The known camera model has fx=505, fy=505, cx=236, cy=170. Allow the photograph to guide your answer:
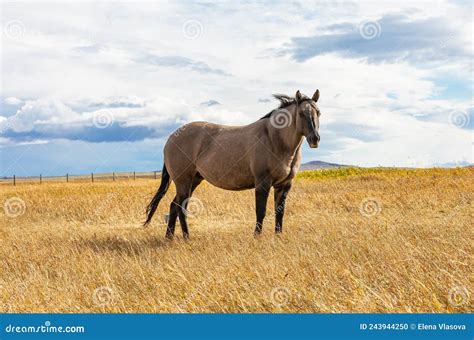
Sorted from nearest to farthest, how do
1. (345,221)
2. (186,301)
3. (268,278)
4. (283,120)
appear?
(186,301)
(268,278)
(283,120)
(345,221)

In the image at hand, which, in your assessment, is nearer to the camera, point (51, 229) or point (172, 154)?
point (172, 154)

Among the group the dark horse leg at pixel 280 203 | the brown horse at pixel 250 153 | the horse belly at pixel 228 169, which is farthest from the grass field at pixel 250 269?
the horse belly at pixel 228 169

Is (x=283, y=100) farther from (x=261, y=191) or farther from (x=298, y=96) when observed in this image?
(x=261, y=191)

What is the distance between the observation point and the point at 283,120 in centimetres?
1006

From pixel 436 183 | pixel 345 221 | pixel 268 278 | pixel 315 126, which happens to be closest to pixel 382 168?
pixel 436 183

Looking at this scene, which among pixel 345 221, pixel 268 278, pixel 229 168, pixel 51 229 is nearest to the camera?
pixel 268 278

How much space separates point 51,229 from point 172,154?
4453 millimetres

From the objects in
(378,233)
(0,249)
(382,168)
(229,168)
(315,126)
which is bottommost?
(382,168)

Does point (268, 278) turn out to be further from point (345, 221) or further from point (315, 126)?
point (345, 221)

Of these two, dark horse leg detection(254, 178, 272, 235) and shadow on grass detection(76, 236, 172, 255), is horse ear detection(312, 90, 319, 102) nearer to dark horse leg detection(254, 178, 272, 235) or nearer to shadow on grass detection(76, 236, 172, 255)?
dark horse leg detection(254, 178, 272, 235)

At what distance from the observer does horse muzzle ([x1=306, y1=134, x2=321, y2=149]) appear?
8.94 metres

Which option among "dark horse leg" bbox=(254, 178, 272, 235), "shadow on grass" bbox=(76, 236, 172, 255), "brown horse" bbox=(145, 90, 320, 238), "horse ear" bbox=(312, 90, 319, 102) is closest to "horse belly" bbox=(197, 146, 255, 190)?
"brown horse" bbox=(145, 90, 320, 238)

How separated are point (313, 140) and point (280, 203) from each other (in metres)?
2.03

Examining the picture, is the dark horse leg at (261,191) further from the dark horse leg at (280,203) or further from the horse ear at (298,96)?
the horse ear at (298,96)
